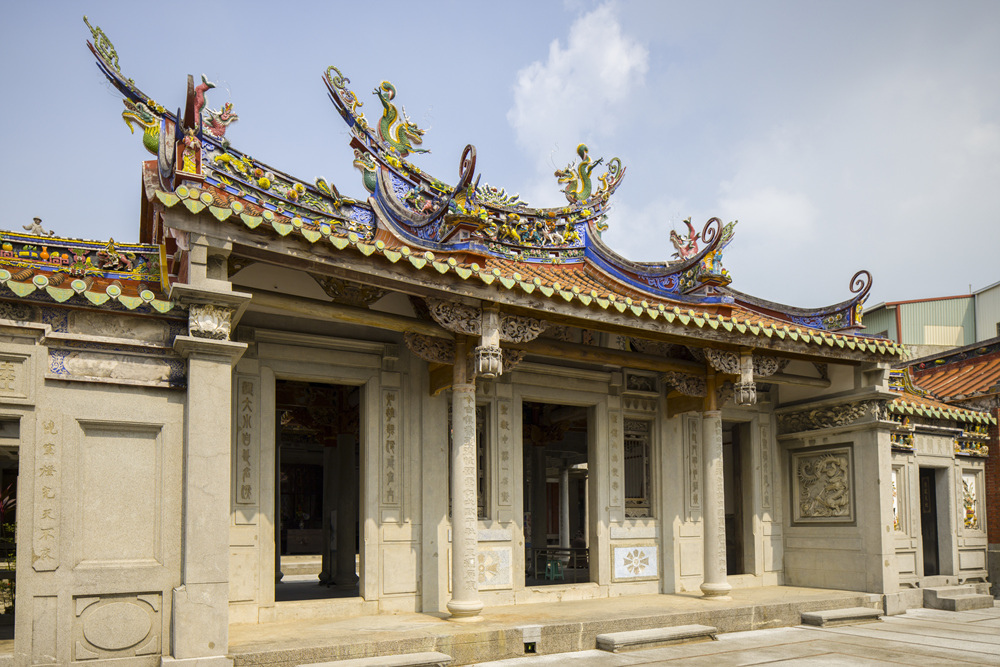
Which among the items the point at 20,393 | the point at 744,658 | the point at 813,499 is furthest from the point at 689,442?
the point at 20,393

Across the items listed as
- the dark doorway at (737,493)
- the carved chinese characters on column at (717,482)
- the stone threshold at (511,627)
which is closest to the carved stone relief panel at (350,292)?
the stone threshold at (511,627)

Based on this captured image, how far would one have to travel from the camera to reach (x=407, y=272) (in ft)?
24.5

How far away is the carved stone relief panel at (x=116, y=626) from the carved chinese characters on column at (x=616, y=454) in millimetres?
5737

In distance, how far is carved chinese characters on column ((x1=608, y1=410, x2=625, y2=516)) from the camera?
10328mm

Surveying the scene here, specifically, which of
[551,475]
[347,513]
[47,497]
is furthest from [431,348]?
[551,475]

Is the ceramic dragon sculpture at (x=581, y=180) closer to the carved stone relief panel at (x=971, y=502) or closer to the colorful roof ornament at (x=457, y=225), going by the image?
the colorful roof ornament at (x=457, y=225)

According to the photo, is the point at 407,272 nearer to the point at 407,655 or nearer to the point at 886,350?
the point at 407,655

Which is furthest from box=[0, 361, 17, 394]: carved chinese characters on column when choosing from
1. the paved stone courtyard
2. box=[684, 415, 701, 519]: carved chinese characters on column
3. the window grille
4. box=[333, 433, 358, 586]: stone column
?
box=[684, 415, 701, 519]: carved chinese characters on column

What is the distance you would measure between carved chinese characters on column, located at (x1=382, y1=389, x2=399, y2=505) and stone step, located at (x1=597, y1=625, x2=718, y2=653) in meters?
2.47

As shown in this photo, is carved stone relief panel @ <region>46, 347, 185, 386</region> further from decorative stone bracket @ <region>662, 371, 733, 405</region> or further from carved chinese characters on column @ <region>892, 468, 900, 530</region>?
carved chinese characters on column @ <region>892, 468, 900, 530</region>

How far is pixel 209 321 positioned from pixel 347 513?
6162 millimetres

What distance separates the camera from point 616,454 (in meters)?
10.4

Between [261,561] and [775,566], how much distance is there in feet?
23.9

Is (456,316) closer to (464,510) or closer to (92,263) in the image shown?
(464,510)
